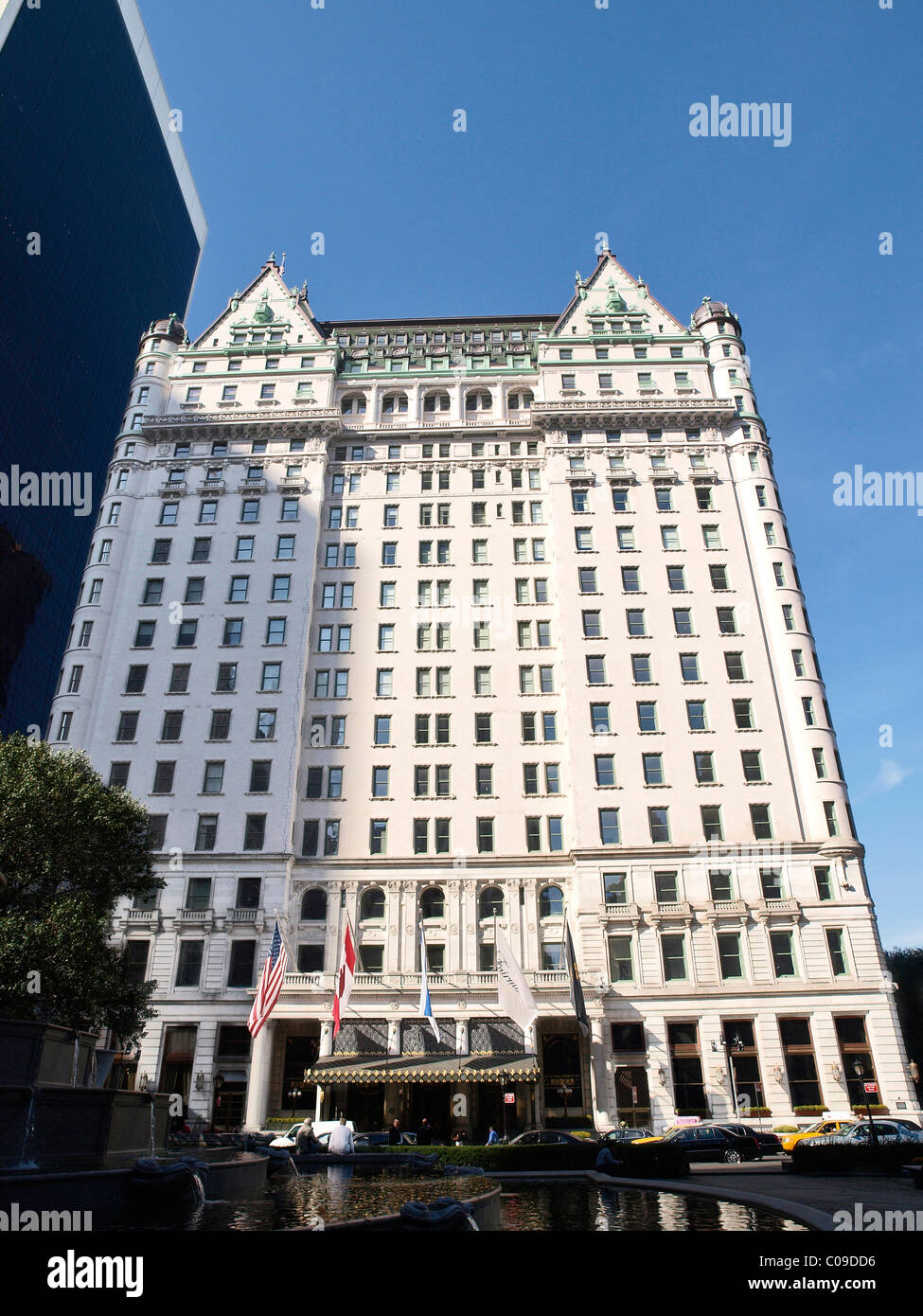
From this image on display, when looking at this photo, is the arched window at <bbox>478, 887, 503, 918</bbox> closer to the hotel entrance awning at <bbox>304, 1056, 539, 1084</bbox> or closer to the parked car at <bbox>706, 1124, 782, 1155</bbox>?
the hotel entrance awning at <bbox>304, 1056, 539, 1084</bbox>

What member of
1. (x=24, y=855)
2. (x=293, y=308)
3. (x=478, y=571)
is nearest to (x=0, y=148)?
(x=293, y=308)

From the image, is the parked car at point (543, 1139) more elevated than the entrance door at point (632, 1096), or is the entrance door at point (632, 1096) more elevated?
the entrance door at point (632, 1096)

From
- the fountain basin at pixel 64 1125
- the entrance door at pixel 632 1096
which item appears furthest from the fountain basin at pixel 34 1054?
the entrance door at pixel 632 1096

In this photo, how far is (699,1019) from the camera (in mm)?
45469

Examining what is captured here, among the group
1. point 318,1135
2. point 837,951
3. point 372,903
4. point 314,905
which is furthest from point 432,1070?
point 837,951

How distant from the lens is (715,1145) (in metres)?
31.2

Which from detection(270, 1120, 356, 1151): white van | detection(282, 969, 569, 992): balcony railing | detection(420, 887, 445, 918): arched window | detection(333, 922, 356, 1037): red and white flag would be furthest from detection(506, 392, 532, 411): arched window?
detection(270, 1120, 356, 1151): white van

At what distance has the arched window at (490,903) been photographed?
49.3 metres

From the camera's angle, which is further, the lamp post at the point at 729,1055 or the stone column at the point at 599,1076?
the stone column at the point at 599,1076

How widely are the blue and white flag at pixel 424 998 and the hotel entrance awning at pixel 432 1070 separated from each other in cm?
152

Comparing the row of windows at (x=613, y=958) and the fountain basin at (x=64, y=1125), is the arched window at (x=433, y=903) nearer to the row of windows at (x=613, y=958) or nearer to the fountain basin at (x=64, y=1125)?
the row of windows at (x=613, y=958)

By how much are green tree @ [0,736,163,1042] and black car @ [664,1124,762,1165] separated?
2289 cm

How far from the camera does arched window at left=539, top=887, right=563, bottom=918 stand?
4909 cm
